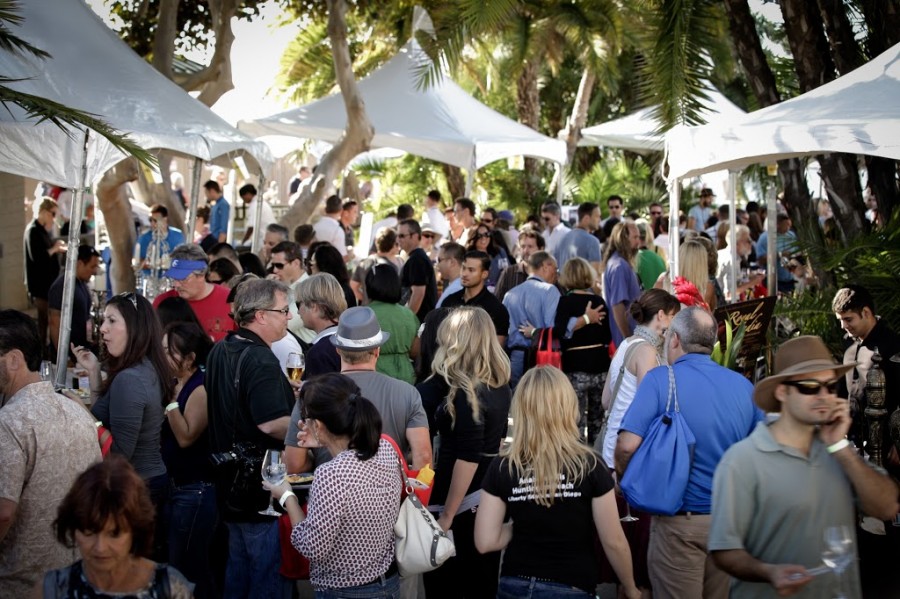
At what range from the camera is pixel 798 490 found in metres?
3.62

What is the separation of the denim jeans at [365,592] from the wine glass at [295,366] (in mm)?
2120

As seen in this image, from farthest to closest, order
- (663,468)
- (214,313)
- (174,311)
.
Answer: (214,313)
(174,311)
(663,468)

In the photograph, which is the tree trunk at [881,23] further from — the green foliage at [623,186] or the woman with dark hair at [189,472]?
the green foliage at [623,186]

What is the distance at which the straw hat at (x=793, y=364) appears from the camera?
3.68 metres

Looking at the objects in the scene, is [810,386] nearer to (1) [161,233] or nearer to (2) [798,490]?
(2) [798,490]

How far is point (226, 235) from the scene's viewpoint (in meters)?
16.5

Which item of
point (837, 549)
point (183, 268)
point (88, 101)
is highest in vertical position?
point (88, 101)

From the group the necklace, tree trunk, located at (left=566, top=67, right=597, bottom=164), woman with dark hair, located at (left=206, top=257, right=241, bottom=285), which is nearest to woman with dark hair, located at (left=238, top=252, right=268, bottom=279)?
woman with dark hair, located at (left=206, top=257, right=241, bottom=285)

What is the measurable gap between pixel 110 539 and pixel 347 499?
3.40ft

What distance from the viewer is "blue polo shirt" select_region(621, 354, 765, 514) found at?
4797 millimetres

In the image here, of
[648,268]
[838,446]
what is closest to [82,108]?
[648,268]

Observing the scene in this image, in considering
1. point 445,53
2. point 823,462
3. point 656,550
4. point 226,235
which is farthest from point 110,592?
point 226,235

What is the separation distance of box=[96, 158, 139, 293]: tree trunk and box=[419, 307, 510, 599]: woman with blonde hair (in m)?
7.73

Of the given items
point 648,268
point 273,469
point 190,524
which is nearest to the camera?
point 273,469
